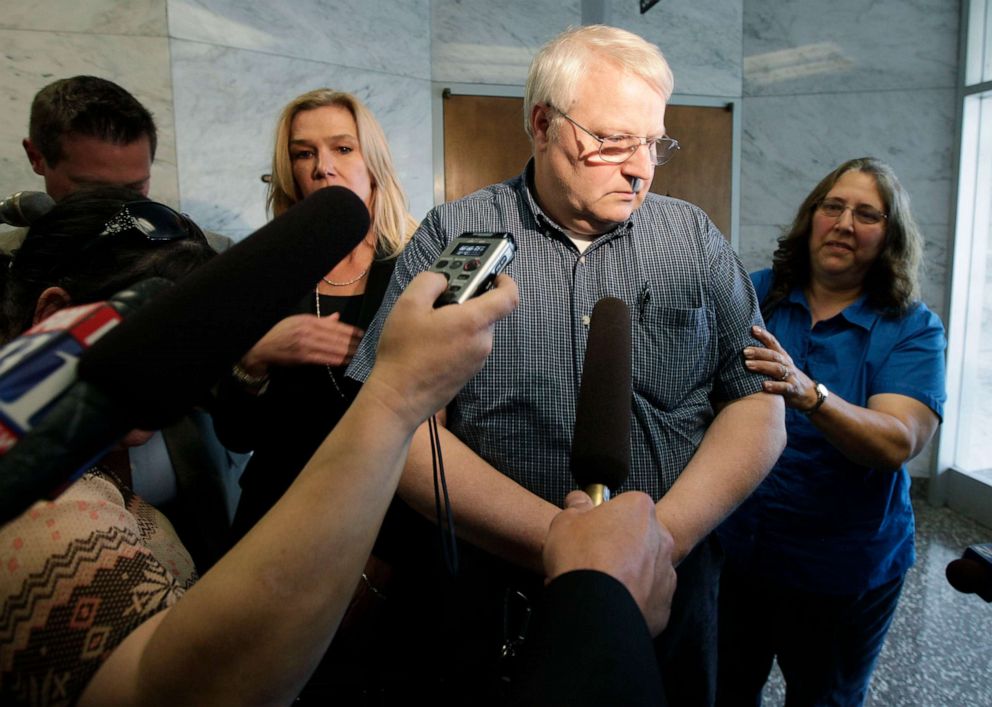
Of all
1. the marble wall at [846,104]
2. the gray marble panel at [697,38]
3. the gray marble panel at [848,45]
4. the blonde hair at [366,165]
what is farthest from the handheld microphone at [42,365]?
the gray marble panel at [848,45]

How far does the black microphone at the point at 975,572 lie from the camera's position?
85 cm

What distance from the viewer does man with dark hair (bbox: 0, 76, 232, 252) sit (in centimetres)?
163

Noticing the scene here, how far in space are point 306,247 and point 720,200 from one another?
4.03m

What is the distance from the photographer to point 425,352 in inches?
21.9

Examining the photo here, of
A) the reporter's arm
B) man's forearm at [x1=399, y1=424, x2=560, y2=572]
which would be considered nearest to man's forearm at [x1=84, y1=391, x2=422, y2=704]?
the reporter's arm

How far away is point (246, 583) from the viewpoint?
50cm

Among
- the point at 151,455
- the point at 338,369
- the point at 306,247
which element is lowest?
the point at 151,455

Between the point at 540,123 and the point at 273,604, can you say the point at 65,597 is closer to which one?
the point at 273,604

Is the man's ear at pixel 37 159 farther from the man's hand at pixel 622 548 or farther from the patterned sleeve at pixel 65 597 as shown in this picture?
the man's hand at pixel 622 548

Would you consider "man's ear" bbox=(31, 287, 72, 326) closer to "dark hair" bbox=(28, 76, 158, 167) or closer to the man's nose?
the man's nose

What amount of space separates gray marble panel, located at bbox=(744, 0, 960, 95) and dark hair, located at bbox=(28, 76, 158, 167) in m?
3.57

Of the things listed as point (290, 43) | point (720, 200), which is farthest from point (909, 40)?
point (290, 43)

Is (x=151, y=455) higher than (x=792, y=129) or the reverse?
the reverse

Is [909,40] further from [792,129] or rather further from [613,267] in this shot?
[613,267]
